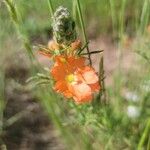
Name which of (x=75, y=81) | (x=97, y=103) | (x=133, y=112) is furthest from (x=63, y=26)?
(x=133, y=112)

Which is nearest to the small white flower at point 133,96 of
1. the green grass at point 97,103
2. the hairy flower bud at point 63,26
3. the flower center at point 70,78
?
the green grass at point 97,103

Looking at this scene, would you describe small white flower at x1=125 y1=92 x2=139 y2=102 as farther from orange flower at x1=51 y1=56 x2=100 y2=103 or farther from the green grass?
orange flower at x1=51 y1=56 x2=100 y2=103

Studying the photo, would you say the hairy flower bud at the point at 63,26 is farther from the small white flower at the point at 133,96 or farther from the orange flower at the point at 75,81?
the small white flower at the point at 133,96

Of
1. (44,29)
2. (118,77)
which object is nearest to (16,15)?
(118,77)

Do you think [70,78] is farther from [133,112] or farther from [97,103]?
[133,112]

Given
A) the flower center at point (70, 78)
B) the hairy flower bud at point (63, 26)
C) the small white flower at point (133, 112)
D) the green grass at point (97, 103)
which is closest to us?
the hairy flower bud at point (63, 26)

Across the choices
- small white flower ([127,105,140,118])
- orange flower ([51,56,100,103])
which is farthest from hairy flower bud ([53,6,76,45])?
small white flower ([127,105,140,118])

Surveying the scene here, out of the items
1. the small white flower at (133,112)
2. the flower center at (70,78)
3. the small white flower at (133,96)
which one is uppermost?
the flower center at (70,78)

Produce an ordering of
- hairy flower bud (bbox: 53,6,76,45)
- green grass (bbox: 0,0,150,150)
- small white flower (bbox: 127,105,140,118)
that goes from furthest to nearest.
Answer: small white flower (bbox: 127,105,140,118), green grass (bbox: 0,0,150,150), hairy flower bud (bbox: 53,6,76,45)

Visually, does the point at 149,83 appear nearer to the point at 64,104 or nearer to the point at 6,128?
the point at 64,104
